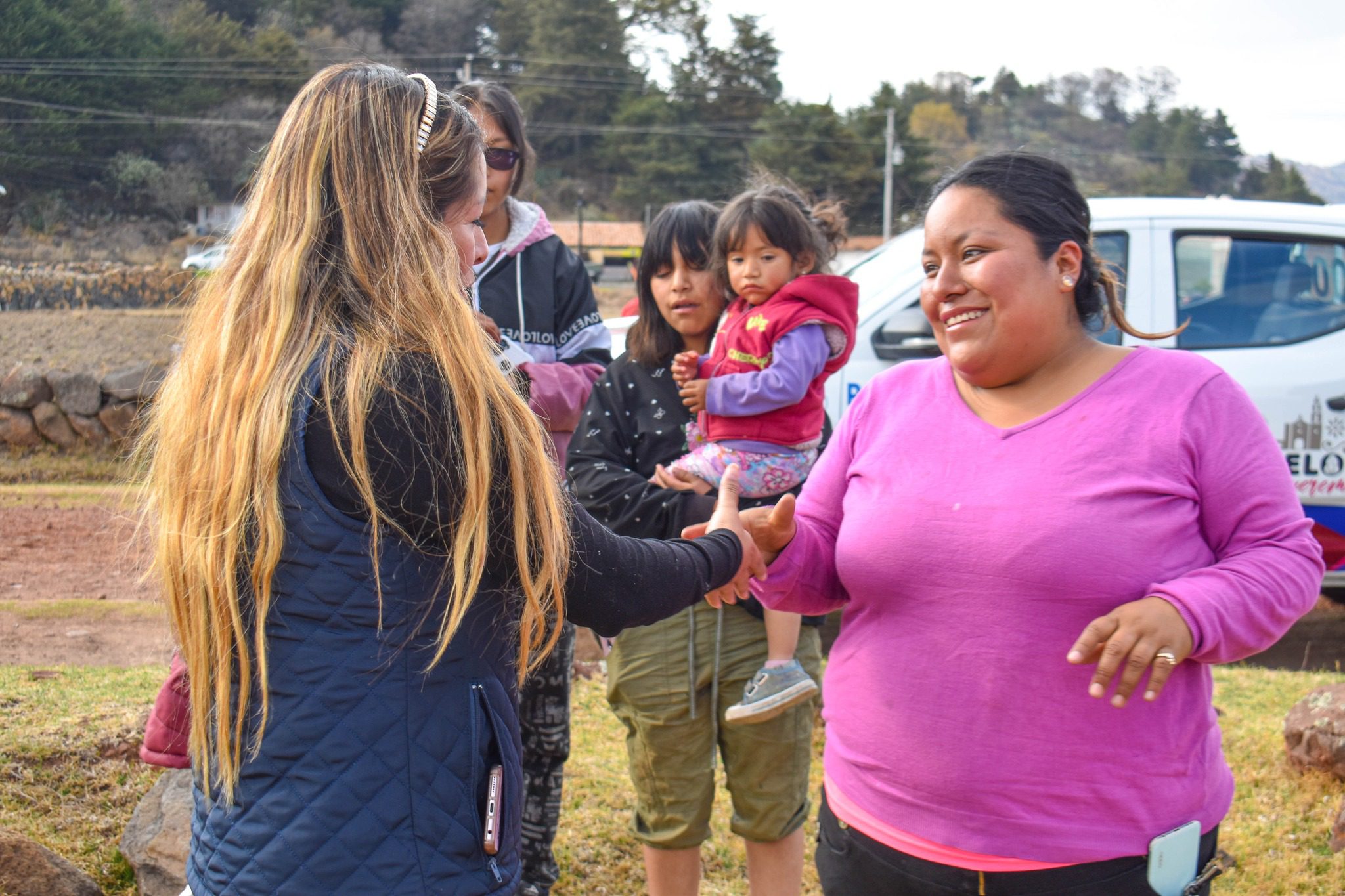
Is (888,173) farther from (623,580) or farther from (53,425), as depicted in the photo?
(623,580)

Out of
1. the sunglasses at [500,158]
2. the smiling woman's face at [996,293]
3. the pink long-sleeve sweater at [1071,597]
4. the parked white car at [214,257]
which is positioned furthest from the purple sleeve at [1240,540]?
the sunglasses at [500,158]

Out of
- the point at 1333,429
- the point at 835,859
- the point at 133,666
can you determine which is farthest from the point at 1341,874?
the point at 133,666

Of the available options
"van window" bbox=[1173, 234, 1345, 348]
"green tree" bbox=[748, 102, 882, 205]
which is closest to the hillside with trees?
"green tree" bbox=[748, 102, 882, 205]

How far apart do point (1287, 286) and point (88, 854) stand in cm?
596

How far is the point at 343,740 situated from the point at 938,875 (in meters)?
0.98

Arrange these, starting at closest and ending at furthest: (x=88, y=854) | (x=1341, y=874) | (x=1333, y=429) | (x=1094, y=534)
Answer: (x=1094, y=534) < (x=88, y=854) < (x=1341, y=874) < (x=1333, y=429)

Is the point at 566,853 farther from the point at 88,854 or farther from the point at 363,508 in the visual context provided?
the point at 363,508

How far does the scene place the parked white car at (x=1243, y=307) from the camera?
5.56m

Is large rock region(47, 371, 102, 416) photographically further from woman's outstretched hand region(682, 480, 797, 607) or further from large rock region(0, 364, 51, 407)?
woman's outstretched hand region(682, 480, 797, 607)

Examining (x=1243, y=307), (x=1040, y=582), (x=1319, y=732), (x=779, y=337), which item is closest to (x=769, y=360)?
(x=779, y=337)

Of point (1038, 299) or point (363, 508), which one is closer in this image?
point (363, 508)

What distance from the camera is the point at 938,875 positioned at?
5.93 feet

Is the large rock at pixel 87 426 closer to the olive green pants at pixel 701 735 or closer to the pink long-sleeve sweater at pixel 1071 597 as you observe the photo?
the olive green pants at pixel 701 735

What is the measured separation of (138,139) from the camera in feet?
13.5
